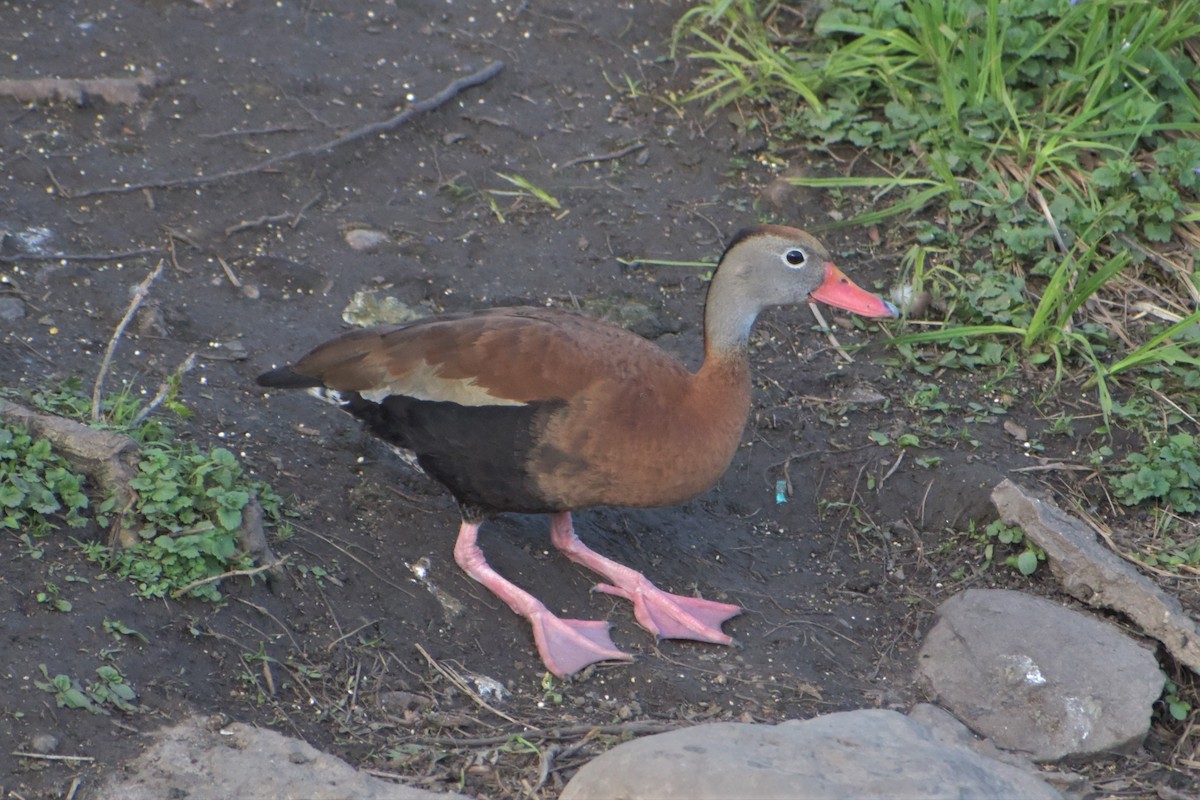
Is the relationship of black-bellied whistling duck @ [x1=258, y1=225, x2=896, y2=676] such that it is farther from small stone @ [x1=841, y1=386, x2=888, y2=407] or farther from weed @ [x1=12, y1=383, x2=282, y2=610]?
small stone @ [x1=841, y1=386, x2=888, y2=407]

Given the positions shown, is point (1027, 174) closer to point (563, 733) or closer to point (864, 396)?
point (864, 396)

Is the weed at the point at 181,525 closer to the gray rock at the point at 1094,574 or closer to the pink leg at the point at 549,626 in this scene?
the pink leg at the point at 549,626

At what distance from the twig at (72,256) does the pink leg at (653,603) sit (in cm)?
197

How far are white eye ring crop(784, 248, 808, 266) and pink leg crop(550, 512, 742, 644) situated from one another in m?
1.04

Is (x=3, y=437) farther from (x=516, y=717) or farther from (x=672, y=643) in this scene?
(x=672, y=643)

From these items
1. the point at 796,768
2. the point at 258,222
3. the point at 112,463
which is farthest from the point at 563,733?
the point at 258,222

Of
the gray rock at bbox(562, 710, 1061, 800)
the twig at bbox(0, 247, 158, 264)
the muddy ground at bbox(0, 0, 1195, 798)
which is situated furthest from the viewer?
the twig at bbox(0, 247, 158, 264)

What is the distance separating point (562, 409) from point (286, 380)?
89 centimetres

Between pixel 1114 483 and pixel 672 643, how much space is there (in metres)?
1.70

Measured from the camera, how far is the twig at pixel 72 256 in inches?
180

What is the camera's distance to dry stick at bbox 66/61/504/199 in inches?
202

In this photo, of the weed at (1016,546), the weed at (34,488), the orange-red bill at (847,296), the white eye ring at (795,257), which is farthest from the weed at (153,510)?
the weed at (1016,546)

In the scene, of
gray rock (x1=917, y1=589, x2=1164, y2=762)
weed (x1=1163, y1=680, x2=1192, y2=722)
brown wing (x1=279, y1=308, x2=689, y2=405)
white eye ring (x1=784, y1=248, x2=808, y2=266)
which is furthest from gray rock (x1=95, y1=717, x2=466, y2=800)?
weed (x1=1163, y1=680, x2=1192, y2=722)

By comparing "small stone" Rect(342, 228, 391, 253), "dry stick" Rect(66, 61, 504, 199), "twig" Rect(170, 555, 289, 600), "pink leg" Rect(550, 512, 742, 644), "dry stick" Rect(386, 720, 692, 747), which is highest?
"dry stick" Rect(66, 61, 504, 199)
